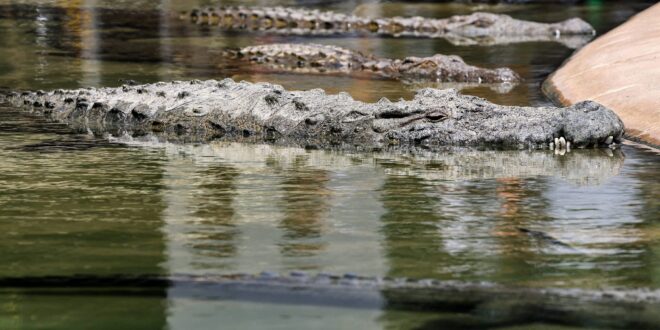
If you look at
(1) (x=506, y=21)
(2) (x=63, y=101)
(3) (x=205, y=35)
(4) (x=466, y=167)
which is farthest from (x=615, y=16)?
(4) (x=466, y=167)

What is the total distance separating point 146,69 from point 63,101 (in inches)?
164

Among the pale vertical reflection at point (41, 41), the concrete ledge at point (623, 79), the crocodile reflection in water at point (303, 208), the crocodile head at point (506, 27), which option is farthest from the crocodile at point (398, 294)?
the crocodile head at point (506, 27)

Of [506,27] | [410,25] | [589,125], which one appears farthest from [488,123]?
[410,25]

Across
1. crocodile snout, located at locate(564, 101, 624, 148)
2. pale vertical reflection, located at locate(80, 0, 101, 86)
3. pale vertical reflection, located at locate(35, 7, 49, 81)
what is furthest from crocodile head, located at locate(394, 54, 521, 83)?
crocodile snout, located at locate(564, 101, 624, 148)

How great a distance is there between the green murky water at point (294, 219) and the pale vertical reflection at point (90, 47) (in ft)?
10.7

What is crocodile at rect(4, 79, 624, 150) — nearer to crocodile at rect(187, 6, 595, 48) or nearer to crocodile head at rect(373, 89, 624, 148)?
crocodile head at rect(373, 89, 624, 148)

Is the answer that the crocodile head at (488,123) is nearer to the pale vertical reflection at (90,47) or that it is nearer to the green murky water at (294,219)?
the green murky water at (294,219)

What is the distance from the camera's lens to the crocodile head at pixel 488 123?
9.78 meters

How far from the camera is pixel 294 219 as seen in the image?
279 inches

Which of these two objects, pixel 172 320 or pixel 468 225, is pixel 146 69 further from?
pixel 172 320

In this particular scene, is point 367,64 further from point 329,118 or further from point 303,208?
point 303,208

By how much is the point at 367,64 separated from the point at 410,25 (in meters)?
6.81

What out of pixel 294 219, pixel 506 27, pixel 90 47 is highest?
pixel 506 27

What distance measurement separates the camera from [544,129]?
991cm
